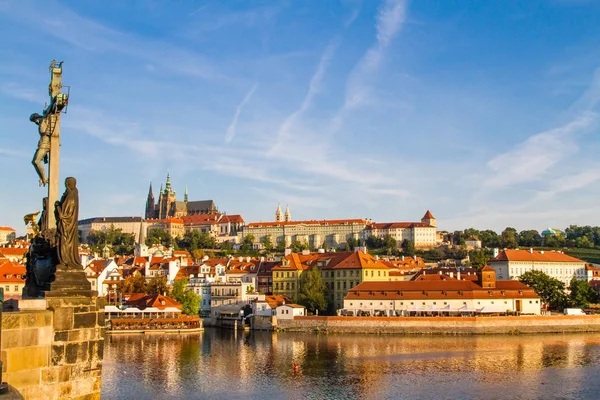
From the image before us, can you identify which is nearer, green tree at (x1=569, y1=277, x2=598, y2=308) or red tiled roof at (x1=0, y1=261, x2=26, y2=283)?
red tiled roof at (x1=0, y1=261, x2=26, y2=283)

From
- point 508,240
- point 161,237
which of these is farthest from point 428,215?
point 161,237

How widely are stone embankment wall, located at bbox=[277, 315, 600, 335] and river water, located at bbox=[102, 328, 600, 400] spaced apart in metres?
3.03

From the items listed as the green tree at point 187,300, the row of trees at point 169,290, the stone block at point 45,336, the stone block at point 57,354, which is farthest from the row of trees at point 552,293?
the stone block at point 45,336

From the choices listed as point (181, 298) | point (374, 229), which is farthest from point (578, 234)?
point (181, 298)

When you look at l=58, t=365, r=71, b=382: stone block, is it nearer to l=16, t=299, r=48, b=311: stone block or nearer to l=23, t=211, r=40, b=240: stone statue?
l=16, t=299, r=48, b=311: stone block

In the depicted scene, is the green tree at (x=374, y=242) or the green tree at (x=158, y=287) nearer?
the green tree at (x=158, y=287)

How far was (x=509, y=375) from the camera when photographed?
3341 centimetres

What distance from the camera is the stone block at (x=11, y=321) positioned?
686 centimetres

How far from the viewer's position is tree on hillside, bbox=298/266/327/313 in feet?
214

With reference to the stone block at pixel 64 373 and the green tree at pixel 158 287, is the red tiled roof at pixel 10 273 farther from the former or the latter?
the stone block at pixel 64 373

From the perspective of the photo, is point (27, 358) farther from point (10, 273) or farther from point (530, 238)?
point (530, 238)

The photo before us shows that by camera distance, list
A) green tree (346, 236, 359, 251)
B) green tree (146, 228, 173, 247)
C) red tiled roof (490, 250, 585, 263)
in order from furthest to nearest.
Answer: green tree (346, 236, 359, 251) → green tree (146, 228, 173, 247) → red tiled roof (490, 250, 585, 263)


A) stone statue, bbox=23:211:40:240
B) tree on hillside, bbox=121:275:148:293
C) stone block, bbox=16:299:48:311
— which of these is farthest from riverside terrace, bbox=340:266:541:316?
stone block, bbox=16:299:48:311

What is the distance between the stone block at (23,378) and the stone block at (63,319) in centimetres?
52
